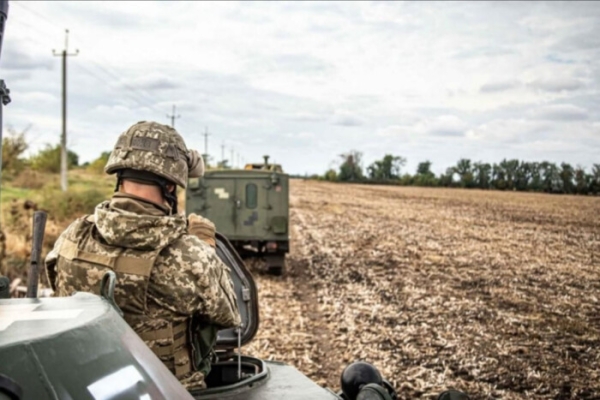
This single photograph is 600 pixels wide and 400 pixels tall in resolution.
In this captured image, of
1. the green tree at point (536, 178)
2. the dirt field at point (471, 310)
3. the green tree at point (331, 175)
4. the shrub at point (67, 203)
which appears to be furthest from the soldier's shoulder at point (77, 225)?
the green tree at point (331, 175)

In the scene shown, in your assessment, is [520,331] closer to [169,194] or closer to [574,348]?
[574,348]

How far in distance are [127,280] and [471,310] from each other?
25.2 feet

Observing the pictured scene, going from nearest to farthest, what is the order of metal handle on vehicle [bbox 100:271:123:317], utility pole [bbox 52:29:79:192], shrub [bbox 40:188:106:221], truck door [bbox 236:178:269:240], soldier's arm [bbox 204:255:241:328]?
metal handle on vehicle [bbox 100:271:123:317] → soldier's arm [bbox 204:255:241:328] → truck door [bbox 236:178:269:240] → shrub [bbox 40:188:106:221] → utility pole [bbox 52:29:79:192]

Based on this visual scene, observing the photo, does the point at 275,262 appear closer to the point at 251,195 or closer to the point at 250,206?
the point at 250,206

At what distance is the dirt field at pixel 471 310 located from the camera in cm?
679

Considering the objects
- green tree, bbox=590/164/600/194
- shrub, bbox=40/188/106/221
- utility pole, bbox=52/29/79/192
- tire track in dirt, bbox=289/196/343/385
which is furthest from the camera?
utility pole, bbox=52/29/79/192

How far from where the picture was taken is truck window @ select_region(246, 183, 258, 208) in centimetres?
1369

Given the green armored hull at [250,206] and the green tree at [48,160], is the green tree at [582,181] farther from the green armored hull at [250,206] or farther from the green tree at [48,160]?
the green tree at [48,160]

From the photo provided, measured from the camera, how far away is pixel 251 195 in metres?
13.7

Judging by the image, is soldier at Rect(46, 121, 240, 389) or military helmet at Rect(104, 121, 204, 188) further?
military helmet at Rect(104, 121, 204, 188)

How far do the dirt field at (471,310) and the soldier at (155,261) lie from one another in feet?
13.2

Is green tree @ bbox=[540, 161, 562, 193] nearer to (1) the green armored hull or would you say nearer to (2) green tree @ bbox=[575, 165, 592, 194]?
(2) green tree @ bbox=[575, 165, 592, 194]

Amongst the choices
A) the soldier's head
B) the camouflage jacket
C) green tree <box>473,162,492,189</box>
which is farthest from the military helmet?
green tree <box>473,162,492,189</box>

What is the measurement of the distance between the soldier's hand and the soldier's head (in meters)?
0.10
